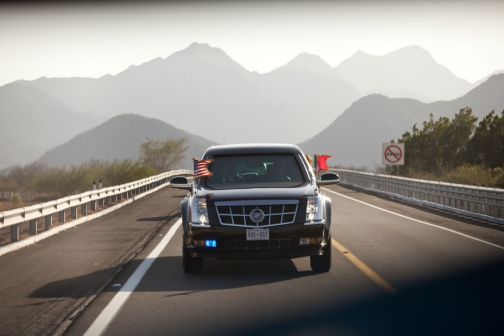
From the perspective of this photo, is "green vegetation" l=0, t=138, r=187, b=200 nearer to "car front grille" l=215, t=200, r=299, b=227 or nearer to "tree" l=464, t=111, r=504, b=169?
"tree" l=464, t=111, r=504, b=169

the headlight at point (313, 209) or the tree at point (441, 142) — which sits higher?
the tree at point (441, 142)

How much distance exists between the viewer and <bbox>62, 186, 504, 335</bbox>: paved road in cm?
664

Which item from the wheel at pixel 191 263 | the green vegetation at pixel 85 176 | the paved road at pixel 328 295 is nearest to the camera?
the paved road at pixel 328 295

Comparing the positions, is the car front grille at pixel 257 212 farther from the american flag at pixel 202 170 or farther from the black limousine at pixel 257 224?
the american flag at pixel 202 170

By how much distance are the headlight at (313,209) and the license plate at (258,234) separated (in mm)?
612

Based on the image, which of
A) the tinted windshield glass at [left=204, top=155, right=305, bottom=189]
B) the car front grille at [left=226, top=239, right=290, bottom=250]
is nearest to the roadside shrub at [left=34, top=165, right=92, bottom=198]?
the tinted windshield glass at [left=204, top=155, right=305, bottom=189]

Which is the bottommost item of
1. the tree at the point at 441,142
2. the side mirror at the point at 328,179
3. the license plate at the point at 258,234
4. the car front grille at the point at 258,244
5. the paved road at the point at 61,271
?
the paved road at the point at 61,271

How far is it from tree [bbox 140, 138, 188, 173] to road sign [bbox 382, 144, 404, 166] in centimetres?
6563

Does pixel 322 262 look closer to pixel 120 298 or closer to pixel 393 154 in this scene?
pixel 120 298

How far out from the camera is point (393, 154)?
3731 centimetres

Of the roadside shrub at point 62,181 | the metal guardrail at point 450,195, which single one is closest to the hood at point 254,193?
the metal guardrail at point 450,195

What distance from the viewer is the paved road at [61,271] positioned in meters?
7.18

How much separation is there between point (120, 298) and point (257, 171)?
3.40 meters

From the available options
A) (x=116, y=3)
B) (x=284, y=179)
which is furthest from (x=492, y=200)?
(x=116, y=3)
